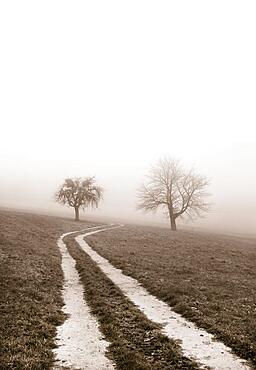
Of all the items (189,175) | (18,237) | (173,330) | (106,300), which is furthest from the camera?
(189,175)

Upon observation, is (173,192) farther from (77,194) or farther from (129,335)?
(129,335)

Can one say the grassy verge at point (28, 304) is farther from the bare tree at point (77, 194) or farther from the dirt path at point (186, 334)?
the bare tree at point (77, 194)

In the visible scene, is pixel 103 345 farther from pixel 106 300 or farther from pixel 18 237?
pixel 18 237

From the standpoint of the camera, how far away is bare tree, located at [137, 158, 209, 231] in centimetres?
8156

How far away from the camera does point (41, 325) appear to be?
1603cm

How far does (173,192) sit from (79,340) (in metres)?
68.8

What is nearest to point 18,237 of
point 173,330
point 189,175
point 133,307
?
point 133,307

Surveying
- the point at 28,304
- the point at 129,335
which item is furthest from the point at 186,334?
the point at 28,304

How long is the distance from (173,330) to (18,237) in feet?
101

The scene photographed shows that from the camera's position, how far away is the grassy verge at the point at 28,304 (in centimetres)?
1280

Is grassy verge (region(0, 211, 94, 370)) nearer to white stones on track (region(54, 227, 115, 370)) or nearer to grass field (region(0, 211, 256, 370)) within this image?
grass field (region(0, 211, 256, 370))

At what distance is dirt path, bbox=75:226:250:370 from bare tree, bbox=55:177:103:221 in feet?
249

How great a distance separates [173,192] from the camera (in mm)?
82125

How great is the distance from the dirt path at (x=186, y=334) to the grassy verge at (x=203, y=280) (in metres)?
0.47
